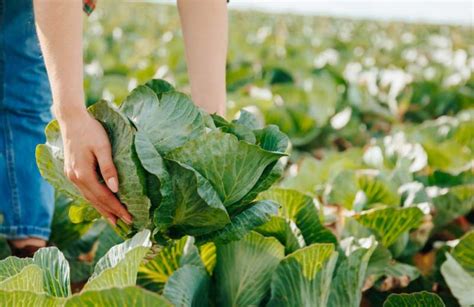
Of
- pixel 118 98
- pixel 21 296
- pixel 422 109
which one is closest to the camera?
pixel 21 296

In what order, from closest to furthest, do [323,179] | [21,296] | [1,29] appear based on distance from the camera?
[21,296] → [1,29] → [323,179]

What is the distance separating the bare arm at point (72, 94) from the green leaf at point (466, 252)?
92cm

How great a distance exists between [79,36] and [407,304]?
0.87m

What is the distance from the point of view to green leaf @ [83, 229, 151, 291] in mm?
1300

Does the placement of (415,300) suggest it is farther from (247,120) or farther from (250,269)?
(247,120)

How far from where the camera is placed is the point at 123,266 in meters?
1.32

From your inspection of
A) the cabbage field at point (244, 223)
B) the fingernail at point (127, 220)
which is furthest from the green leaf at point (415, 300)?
the fingernail at point (127, 220)

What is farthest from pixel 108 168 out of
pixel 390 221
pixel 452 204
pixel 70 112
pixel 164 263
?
pixel 452 204

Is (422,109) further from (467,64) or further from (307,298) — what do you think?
(307,298)

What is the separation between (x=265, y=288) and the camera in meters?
1.75

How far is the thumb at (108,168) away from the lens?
4.55ft

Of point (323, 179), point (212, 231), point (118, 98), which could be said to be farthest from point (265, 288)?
point (118, 98)

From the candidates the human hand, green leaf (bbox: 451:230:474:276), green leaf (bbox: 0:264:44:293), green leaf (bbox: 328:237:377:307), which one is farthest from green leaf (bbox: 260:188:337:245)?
green leaf (bbox: 0:264:44:293)

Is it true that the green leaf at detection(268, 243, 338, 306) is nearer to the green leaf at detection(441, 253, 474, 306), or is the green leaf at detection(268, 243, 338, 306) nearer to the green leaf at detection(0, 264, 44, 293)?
the green leaf at detection(441, 253, 474, 306)
